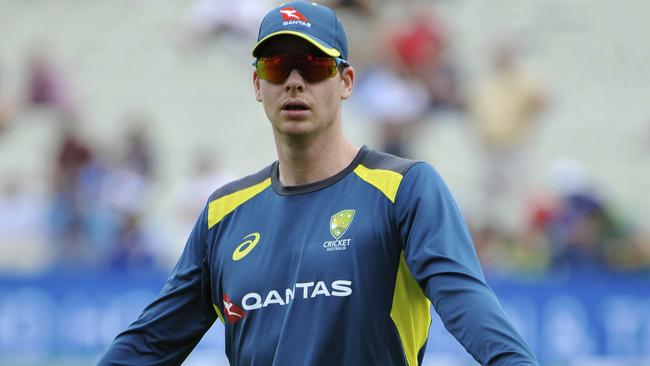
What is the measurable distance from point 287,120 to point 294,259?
430 mm

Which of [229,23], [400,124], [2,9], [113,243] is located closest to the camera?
[113,243]

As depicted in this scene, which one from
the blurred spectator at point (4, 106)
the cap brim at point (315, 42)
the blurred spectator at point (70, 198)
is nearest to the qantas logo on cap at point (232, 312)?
the cap brim at point (315, 42)

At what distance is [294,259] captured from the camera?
381 centimetres

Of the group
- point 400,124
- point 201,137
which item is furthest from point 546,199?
point 201,137

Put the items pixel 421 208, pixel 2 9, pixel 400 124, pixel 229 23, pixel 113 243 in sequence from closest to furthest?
pixel 421 208 → pixel 113 243 → pixel 400 124 → pixel 229 23 → pixel 2 9

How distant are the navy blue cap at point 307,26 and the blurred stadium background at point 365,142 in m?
7.16

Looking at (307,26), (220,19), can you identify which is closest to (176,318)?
(307,26)

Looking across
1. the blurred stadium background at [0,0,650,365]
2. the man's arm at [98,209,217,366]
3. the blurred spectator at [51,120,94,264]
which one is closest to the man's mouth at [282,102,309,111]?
the man's arm at [98,209,217,366]

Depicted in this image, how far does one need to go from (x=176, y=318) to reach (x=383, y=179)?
0.87 m

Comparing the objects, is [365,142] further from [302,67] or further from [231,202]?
[302,67]

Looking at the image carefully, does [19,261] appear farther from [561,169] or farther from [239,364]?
[239,364]

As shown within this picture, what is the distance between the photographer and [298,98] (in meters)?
3.81

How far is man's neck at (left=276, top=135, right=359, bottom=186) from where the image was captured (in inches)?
154

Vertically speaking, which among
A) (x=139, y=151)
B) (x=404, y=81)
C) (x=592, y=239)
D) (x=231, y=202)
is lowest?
(x=592, y=239)
